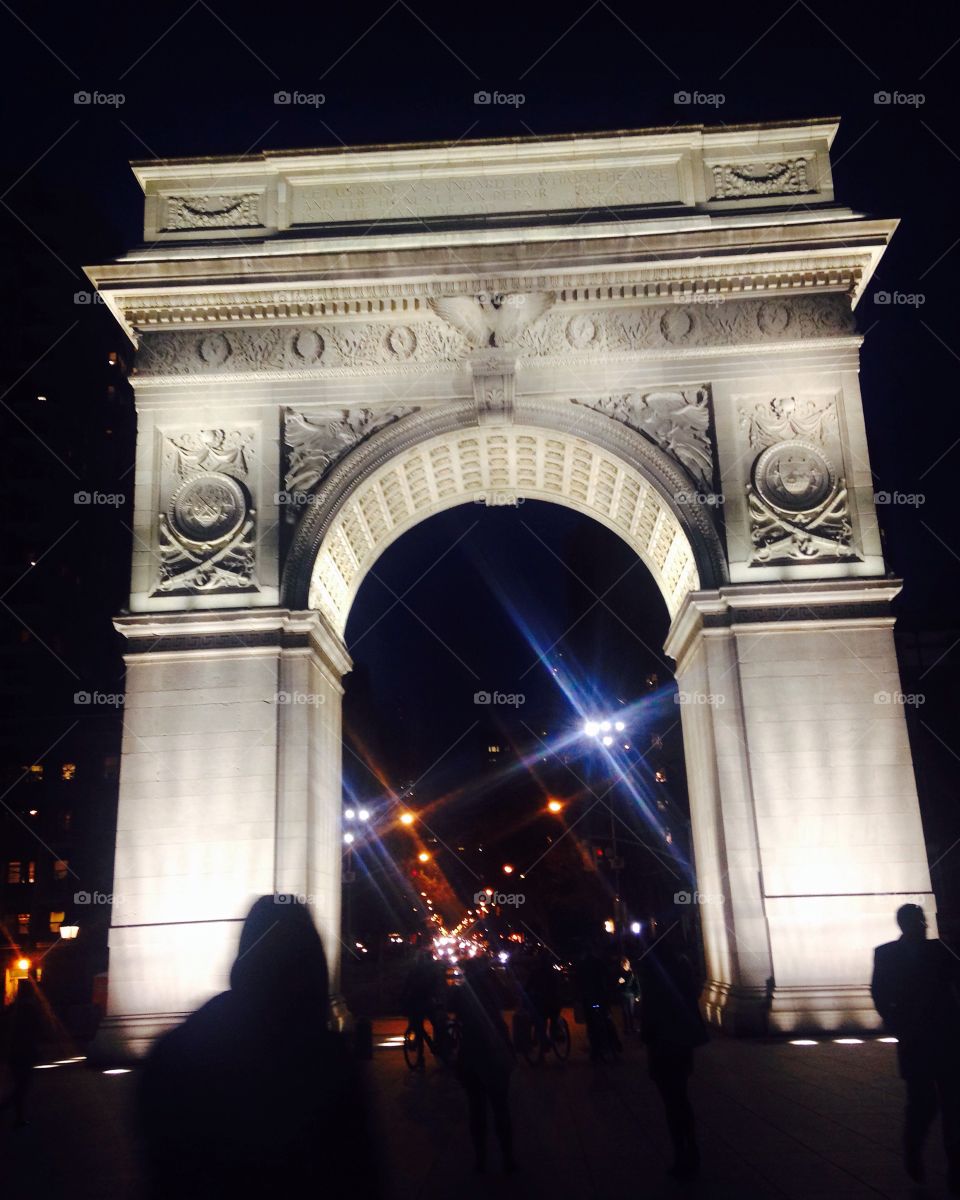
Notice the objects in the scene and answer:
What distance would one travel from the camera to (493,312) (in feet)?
71.7

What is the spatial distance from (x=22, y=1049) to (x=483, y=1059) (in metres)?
6.57

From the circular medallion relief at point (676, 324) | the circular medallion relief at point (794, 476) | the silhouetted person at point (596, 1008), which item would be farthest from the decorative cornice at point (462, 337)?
the silhouetted person at point (596, 1008)

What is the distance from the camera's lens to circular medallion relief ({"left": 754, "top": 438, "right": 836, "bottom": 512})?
68.7 feet

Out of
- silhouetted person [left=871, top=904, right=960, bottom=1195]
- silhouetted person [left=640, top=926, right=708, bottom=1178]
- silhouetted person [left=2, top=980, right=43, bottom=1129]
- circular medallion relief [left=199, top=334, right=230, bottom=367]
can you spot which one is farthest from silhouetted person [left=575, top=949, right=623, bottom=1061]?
circular medallion relief [left=199, top=334, right=230, bottom=367]

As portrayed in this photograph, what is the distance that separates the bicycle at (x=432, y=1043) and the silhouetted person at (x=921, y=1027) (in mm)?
8143

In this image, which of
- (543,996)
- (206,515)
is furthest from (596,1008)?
(206,515)

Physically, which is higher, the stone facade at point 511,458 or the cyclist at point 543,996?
the stone facade at point 511,458

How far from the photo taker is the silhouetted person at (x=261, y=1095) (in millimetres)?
3426

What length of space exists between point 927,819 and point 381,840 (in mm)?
31474

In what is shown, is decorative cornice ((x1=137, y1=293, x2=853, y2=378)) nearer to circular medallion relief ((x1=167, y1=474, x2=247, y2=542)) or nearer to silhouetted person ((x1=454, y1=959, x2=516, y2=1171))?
circular medallion relief ((x1=167, y1=474, x2=247, y2=542))

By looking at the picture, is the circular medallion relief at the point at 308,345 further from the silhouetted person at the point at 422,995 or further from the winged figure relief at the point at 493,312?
the silhouetted person at the point at 422,995

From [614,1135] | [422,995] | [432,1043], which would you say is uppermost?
[422,995]

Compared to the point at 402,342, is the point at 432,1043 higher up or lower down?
lower down

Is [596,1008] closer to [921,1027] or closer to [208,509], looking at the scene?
[921,1027]
